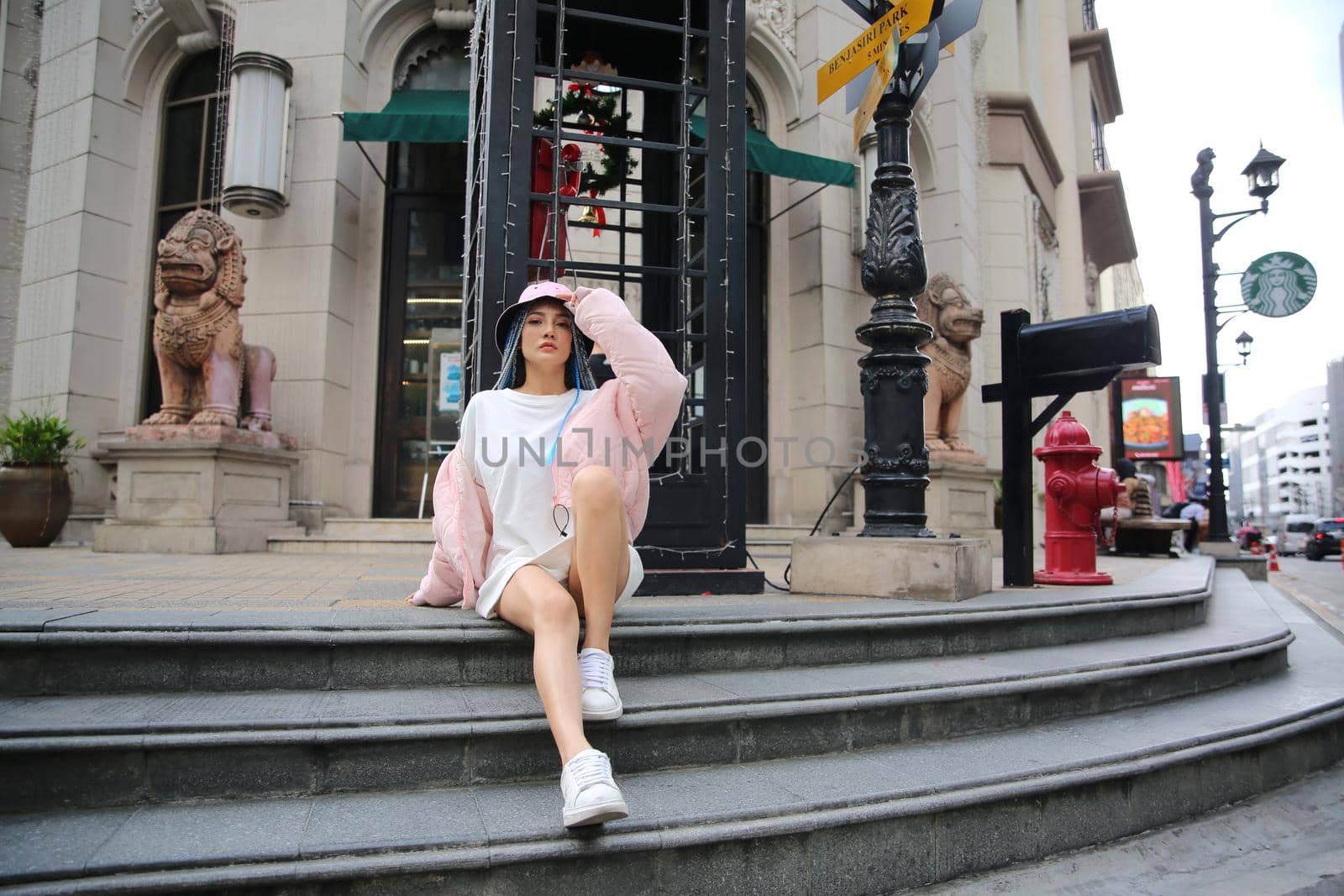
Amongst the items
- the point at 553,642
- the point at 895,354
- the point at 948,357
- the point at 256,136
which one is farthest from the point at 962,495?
the point at 256,136

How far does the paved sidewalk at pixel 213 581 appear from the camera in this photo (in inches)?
136

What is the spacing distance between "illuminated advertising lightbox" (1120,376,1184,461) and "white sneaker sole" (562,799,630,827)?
100 ft

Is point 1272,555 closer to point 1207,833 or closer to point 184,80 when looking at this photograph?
point 1207,833

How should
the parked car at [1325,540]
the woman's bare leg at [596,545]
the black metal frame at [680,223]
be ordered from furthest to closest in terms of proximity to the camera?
the parked car at [1325,540] → the black metal frame at [680,223] → the woman's bare leg at [596,545]

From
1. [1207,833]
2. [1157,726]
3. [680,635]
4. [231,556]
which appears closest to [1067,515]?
[1157,726]

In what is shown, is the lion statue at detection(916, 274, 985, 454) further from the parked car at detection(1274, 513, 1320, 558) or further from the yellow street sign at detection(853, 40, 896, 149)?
the parked car at detection(1274, 513, 1320, 558)

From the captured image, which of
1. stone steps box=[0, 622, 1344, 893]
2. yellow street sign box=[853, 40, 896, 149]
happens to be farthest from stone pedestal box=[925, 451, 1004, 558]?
stone steps box=[0, 622, 1344, 893]

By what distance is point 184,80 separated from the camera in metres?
10.5

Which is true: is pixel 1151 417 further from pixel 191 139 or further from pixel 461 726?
pixel 461 726

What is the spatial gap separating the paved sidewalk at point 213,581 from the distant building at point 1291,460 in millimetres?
117125

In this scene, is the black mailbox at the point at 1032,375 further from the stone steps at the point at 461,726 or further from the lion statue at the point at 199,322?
the lion statue at the point at 199,322

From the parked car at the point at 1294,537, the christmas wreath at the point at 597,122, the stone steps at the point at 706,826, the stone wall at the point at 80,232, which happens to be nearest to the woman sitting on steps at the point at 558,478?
the stone steps at the point at 706,826

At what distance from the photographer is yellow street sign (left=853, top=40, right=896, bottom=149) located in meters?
4.15

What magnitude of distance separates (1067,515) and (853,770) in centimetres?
398
